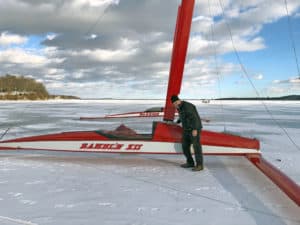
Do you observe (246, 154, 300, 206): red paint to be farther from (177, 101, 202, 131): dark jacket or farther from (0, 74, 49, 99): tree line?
(0, 74, 49, 99): tree line

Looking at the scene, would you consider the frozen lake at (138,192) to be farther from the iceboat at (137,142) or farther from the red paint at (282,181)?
the iceboat at (137,142)

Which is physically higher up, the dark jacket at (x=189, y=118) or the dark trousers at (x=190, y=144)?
the dark jacket at (x=189, y=118)

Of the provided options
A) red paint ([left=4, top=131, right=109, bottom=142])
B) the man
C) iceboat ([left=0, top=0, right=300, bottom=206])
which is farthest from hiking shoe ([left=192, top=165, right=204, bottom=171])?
red paint ([left=4, top=131, right=109, bottom=142])

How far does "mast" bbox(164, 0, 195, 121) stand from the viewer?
5.20 m

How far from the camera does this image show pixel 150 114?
15102 mm

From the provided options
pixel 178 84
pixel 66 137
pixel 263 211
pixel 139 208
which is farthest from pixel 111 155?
pixel 263 211

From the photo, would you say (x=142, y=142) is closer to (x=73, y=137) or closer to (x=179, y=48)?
(x=73, y=137)

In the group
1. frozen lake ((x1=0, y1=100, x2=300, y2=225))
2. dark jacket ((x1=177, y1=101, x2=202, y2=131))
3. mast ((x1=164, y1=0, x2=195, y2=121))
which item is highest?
mast ((x1=164, y1=0, x2=195, y2=121))

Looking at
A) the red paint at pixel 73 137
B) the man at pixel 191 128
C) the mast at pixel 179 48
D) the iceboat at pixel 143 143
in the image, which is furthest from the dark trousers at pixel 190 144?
the red paint at pixel 73 137

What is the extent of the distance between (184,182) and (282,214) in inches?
50.6

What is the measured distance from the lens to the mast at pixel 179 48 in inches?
205

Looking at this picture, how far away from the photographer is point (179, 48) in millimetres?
5262

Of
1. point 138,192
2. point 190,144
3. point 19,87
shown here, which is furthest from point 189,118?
point 19,87

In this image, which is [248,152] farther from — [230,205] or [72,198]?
[72,198]
